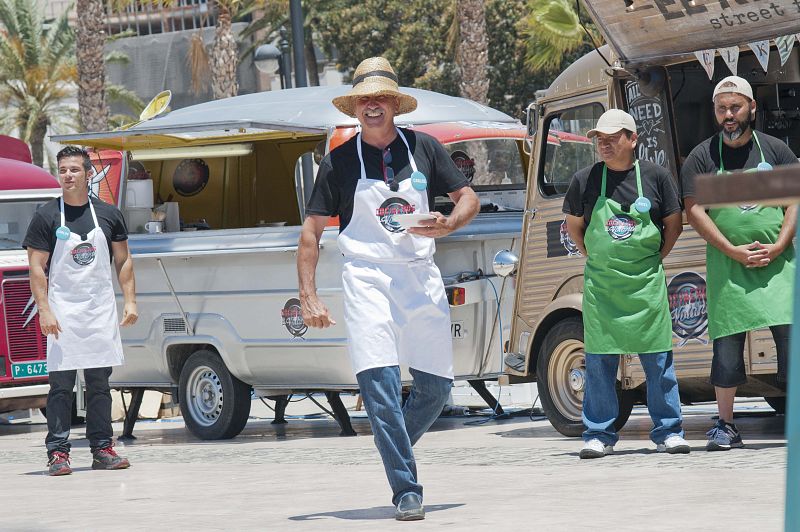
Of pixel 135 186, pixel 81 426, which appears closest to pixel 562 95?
pixel 135 186

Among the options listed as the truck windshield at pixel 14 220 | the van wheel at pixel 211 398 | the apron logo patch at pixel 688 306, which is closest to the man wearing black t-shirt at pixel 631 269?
the apron logo patch at pixel 688 306

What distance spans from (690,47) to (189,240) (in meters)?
4.65

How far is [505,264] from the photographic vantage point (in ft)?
35.6

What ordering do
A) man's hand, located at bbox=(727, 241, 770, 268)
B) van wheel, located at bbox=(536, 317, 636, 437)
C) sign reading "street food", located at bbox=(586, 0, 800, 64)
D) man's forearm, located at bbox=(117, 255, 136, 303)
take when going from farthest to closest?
van wheel, located at bbox=(536, 317, 636, 437) < man's forearm, located at bbox=(117, 255, 136, 303) < sign reading "street food", located at bbox=(586, 0, 800, 64) < man's hand, located at bbox=(727, 241, 770, 268)

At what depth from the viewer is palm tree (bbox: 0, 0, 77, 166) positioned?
4019 centimetres

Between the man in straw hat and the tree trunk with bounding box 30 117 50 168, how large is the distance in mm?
35197

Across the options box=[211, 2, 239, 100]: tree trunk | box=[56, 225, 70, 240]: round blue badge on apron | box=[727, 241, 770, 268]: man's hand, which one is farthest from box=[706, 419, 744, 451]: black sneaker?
box=[211, 2, 239, 100]: tree trunk

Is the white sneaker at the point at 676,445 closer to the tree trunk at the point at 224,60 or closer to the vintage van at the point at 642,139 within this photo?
the vintage van at the point at 642,139

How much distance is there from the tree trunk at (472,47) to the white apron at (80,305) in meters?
17.3

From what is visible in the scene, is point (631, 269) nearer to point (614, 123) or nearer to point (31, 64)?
point (614, 123)

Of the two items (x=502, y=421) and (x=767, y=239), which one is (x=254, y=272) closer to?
(x=502, y=421)

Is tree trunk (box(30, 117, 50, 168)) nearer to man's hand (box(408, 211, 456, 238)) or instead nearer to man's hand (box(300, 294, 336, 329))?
man's hand (box(300, 294, 336, 329))

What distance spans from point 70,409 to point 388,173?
12.4ft

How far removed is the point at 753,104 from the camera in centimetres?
861
